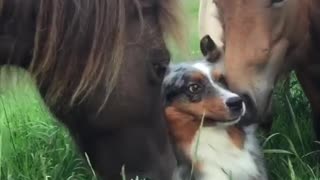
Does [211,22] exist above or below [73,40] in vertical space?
below

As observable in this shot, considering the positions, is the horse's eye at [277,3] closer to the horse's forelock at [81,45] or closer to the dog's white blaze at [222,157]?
the dog's white blaze at [222,157]

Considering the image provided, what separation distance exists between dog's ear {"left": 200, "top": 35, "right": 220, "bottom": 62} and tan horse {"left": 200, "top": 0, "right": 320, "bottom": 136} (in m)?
0.04

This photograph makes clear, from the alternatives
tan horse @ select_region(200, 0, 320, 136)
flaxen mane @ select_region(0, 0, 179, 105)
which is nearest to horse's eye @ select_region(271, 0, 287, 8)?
tan horse @ select_region(200, 0, 320, 136)

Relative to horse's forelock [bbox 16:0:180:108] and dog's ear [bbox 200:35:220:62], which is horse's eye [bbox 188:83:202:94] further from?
horse's forelock [bbox 16:0:180:108]

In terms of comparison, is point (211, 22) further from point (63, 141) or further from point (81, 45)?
point (81, 45)

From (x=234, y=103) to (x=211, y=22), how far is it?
0.84 metres

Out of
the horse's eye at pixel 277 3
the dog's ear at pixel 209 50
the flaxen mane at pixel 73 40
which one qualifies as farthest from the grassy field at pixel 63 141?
the horse's eye at pixel 277 3

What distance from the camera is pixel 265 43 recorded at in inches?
130

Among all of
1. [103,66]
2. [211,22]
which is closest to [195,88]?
[103,66]

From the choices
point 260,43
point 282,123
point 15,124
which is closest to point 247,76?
point 260,43

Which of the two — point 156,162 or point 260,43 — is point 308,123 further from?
point 156,162

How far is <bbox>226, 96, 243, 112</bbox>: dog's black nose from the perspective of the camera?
2.95m

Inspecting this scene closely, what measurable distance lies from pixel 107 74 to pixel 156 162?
344mm

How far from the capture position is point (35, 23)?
2455 millimetres
